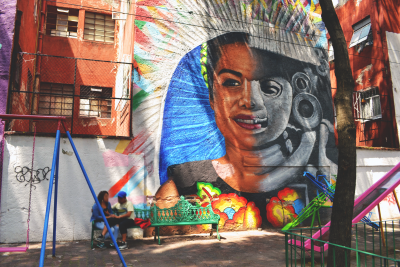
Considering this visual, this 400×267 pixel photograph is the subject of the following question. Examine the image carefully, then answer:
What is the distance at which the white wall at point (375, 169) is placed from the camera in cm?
1015

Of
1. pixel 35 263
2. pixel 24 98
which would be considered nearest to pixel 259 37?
pixel 24 98

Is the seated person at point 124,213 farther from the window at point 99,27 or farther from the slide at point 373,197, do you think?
the window at point 99,27

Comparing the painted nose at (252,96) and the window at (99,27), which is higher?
the window at (99,27)

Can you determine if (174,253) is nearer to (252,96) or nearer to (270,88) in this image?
(252,96)

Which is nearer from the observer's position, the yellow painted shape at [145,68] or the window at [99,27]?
the yellow painted shape at [145,68]

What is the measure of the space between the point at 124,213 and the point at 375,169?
28.9 feet

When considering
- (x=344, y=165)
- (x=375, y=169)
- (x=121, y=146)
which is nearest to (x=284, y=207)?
(x=375, y=169)

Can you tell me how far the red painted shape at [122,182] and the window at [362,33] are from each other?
36.5 feet

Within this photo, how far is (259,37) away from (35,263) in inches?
335

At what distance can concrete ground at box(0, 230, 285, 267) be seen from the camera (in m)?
5.18

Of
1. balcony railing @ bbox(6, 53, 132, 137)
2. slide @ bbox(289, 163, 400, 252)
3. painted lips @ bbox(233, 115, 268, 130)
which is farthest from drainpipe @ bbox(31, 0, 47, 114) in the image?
slide @ bbox(289, 163, 400, 252)

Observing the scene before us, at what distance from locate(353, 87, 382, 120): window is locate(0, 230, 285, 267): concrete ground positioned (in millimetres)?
7766

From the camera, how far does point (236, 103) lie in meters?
8.98

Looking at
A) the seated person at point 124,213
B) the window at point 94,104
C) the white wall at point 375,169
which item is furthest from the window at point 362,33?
the seated person at point 124,213
